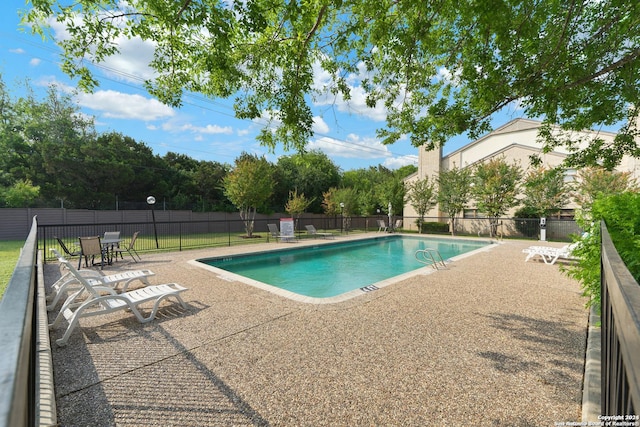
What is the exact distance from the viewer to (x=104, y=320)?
174 inches

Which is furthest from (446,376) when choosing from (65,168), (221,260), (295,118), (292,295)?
(65,168)

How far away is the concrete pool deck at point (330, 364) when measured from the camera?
2467 millimetres

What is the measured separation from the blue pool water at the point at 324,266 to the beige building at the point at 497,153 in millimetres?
10893

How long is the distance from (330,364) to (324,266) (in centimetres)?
816

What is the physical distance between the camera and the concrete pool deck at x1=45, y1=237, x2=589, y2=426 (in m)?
2.47

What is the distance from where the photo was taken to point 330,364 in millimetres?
3186

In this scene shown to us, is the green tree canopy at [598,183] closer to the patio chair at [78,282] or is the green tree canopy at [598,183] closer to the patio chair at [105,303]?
the patio chair at [105,303]

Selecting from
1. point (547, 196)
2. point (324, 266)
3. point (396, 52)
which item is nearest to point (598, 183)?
point (547, 196)

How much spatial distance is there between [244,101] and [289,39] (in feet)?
4.19

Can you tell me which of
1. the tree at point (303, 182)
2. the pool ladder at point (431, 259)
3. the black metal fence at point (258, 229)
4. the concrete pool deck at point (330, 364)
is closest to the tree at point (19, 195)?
the black metal fence at point (258, 229)

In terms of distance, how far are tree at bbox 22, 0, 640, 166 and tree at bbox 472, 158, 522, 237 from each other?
14204 millimetres

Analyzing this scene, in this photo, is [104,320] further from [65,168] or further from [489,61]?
[65,168]

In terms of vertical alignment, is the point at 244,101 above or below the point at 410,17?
below

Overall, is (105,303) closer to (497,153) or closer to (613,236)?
(613,236)
